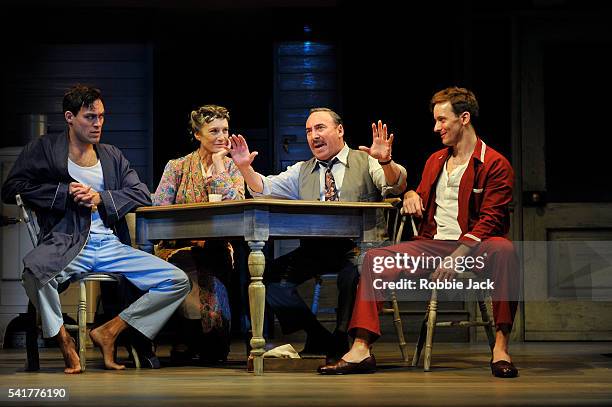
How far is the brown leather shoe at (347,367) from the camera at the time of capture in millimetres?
4711

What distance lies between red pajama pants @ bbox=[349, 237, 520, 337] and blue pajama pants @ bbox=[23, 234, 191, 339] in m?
0.94

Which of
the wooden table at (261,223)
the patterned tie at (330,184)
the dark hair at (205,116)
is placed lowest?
the wooden table at (261,223)

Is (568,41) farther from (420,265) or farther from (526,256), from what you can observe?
(420,265)

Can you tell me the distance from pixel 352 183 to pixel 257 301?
0.89m

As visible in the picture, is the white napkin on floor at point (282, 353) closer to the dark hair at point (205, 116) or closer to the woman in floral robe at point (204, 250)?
the woman in floral robe at point (204, 250)

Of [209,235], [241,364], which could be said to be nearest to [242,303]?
[241,364]

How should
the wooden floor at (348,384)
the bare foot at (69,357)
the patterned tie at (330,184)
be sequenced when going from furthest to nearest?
the patterned tie at (330,184) → the bare foot at (69,357) → the wooden floor at (348,384)

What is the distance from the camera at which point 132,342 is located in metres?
5.25

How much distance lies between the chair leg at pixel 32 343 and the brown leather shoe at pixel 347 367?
4.52 feet

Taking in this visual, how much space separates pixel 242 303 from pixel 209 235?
2.92 feet

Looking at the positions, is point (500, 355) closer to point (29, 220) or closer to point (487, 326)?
point (487, 326)

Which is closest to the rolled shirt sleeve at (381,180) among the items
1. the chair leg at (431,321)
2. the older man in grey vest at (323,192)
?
the older man in grey vest at (323,192)

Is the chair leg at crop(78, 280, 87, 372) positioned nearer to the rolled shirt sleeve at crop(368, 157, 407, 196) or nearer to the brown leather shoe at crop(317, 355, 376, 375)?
the brown leather shoe at crop(317, 355, 376, 375)

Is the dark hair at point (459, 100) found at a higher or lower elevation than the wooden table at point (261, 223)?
higher
